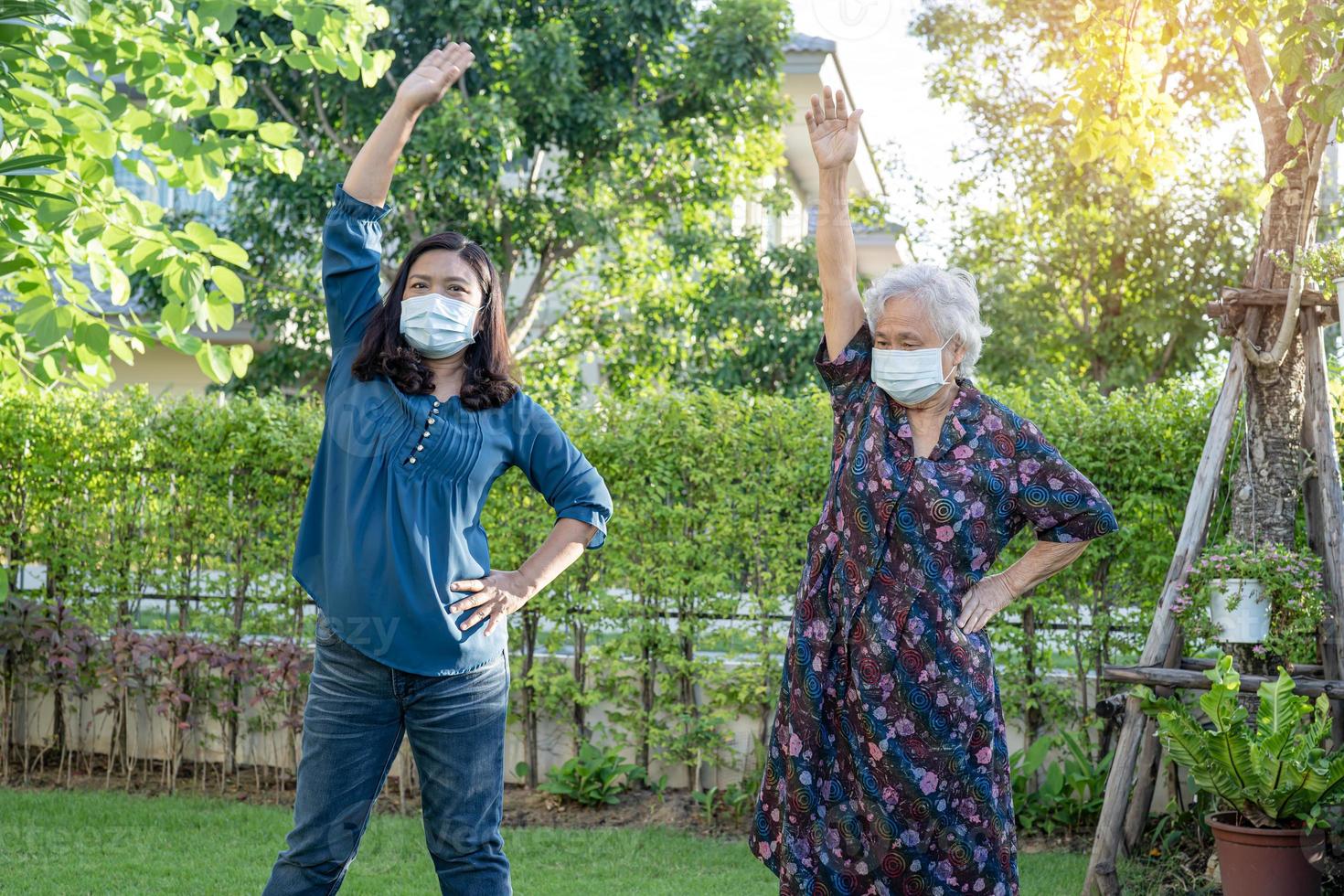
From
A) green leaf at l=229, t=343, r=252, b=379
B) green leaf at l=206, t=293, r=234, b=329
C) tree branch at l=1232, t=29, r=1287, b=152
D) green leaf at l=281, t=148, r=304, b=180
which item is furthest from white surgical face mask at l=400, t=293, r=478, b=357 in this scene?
tree branch at l=1232, t=29, r=1287, b=152

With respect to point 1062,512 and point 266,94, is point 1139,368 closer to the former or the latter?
point 266,94

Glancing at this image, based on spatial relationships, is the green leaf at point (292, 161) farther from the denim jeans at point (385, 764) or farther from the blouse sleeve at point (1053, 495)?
the blouse sleeve at point (1053, 495)

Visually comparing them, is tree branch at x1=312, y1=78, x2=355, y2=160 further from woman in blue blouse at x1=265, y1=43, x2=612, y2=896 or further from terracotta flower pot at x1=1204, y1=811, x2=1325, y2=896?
terracotta flower pot at x1=1204, y1=811, x2=1325, y2=896

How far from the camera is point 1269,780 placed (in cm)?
388

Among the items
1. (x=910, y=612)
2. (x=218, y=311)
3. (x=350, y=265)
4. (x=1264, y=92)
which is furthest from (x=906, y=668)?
(x=1264, y=92)

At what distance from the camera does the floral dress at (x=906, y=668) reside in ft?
9.59

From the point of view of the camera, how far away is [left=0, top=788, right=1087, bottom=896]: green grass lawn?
4629mm

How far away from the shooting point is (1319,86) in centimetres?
351

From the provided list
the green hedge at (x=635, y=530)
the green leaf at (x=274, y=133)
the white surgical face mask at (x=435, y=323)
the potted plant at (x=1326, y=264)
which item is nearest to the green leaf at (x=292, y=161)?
the green leaf at (x=274, y=133)

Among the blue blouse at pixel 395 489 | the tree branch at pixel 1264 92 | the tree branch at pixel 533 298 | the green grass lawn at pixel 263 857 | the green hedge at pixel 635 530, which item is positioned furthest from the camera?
the tree branch at pixel 533 298

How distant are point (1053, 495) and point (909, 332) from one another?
0.51m

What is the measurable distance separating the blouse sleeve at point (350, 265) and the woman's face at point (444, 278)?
96 millimetres

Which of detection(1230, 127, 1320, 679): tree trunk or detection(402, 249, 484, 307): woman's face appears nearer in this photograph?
detection(402, 249, 484, 307): woman's face

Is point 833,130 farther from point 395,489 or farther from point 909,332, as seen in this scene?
point 395,489
